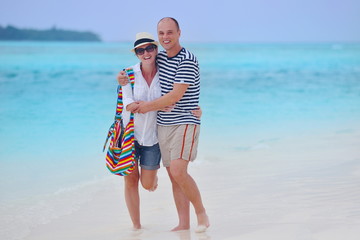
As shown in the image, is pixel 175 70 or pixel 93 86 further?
pixel 93 86

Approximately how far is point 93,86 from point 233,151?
10450mm

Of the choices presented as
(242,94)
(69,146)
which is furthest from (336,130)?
(242,94)

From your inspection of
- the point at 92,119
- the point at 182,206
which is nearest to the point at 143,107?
the point at 182,206

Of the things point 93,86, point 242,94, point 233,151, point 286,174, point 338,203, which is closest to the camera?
point 338,203

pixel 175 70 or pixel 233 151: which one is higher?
pixel 175 70

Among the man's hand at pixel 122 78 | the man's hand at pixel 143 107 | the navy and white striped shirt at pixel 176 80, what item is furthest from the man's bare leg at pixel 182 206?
the man's hand at pixel 122 78

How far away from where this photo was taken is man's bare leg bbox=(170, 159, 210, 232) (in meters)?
3.92

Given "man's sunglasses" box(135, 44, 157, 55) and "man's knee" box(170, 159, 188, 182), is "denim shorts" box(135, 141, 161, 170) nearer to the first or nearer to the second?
"man's knee" box(170, 159, 188, 182)

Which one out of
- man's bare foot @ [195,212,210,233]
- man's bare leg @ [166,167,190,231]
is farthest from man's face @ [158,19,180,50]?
man's bare foot @ [195,212,210,233]

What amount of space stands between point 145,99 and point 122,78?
0.22m

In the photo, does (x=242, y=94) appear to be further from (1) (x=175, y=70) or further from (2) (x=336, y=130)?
(1) (x=175, y=70)

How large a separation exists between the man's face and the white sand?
4.37ft

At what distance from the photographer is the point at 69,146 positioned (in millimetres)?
7793

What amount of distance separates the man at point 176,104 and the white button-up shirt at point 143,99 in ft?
0.16
